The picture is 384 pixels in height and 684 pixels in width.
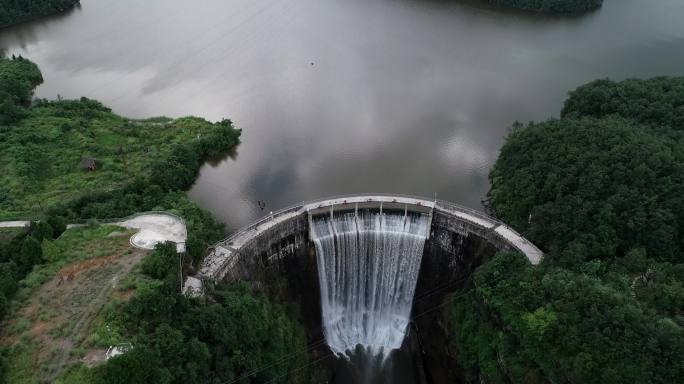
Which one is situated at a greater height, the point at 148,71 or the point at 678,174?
the point at 148,71

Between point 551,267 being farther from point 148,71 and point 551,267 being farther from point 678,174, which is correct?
point 148,71

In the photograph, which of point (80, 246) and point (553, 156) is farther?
point (553, 156)

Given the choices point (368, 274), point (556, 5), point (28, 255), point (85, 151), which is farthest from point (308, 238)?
point (556, 5)

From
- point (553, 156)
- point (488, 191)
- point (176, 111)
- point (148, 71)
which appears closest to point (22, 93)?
point (148, 71)

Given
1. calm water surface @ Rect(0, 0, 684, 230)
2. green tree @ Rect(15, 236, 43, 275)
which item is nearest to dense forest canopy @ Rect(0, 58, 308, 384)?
green tree @ Rect(15, 236, 43, 275)

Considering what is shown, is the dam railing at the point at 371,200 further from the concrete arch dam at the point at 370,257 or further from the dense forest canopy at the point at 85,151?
the dense forest canopy at the point at 85,151

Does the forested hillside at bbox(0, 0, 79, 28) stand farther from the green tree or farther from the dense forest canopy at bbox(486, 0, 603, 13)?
the dense forest canopy at bbox(486, 0, 603, 13)

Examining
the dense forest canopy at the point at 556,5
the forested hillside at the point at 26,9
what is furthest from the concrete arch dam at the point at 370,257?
the forested hillside at the point at 26,9

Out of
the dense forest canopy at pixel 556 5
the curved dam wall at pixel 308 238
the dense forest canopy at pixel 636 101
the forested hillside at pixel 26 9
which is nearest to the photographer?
the curved dam wall at pixel 308 238
